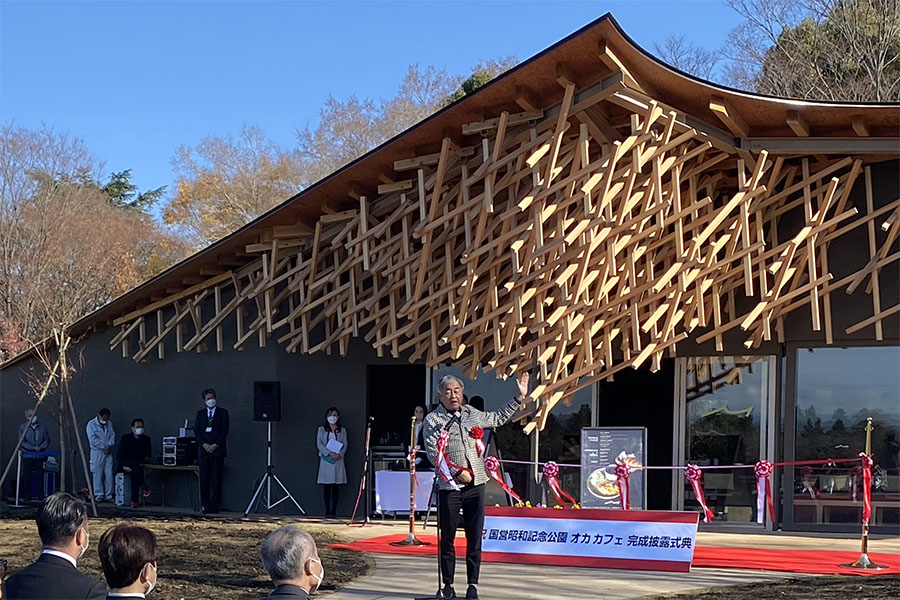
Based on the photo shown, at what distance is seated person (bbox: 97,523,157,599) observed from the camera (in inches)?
159

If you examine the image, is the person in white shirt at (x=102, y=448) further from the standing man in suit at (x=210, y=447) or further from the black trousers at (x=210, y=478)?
the black trousers at (x=210, y=478)

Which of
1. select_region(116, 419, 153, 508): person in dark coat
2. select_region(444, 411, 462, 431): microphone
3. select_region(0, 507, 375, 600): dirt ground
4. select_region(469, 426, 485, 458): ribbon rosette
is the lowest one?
select_region(0, 507, 375, 600): dirt ground

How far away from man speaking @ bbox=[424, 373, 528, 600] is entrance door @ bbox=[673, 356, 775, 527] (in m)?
6.36

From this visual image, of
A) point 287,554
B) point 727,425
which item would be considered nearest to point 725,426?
point 727,425

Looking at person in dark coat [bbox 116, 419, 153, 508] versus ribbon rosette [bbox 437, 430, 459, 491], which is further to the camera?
person in dark coat [bbox 116, 419, 153, 508]

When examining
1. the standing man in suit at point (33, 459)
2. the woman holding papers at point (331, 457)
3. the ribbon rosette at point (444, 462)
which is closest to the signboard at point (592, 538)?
the ribbon rosette at point (444, 462)

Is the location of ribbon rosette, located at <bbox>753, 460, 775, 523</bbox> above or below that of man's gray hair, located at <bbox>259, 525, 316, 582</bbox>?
below

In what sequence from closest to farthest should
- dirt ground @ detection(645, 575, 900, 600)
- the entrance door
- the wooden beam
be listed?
dirt ground @ detection(645, 575, 900, 600)
the wooden beam
the entrance door

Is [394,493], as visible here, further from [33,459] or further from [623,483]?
[33,459]

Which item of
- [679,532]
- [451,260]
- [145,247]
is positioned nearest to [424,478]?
[451,260]

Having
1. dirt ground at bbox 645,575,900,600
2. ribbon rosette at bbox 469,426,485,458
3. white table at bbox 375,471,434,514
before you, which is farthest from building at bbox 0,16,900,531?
dirt ground at bbox 645,575,900,600

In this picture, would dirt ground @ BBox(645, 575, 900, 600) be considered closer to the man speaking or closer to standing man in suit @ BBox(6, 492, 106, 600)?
the man speaking

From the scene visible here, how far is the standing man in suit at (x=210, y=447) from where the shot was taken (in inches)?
635

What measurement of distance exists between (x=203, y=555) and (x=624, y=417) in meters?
6.72
